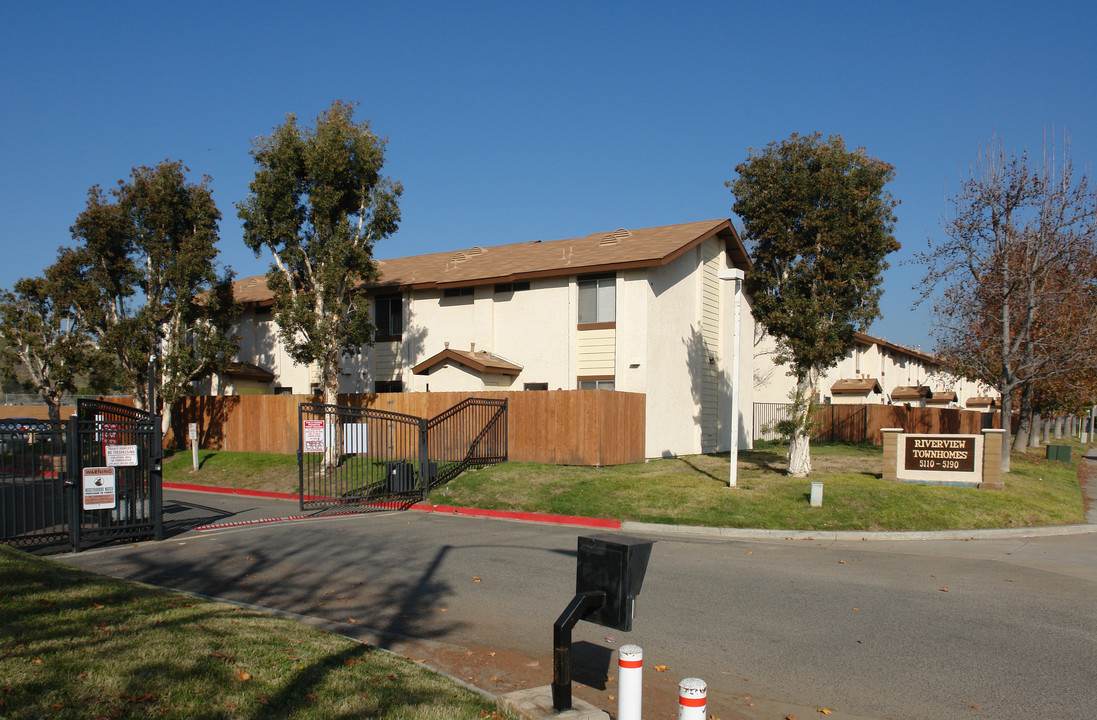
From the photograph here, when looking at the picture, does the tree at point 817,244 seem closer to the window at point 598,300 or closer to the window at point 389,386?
the window at point 598,300

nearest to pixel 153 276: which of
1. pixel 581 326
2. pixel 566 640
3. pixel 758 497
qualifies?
pixel 581 326

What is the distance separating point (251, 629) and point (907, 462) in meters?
16.0

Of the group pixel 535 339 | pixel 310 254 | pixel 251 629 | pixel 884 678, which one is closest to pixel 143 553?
pixel 251 629

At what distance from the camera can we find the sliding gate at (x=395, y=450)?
17891 mm

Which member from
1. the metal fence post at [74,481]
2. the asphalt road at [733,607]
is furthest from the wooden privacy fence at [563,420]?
the metal fence post at [74,481]

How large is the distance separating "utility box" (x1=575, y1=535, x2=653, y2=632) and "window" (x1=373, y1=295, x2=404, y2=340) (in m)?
25.1

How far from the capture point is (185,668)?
5473 mm

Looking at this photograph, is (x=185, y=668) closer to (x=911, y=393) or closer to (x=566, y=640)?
(x=566, y=640)

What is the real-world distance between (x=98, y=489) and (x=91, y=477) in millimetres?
222

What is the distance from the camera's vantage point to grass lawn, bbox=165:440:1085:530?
1504 cm

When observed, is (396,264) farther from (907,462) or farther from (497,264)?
(907,462)

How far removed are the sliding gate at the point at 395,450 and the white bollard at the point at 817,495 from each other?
8682 millimetres

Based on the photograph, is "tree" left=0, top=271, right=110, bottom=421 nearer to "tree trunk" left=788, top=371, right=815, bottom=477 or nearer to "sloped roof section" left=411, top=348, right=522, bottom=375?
"sloped roof section" left=411, top=348, right=522, bottom=375

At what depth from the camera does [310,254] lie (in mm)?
24219
